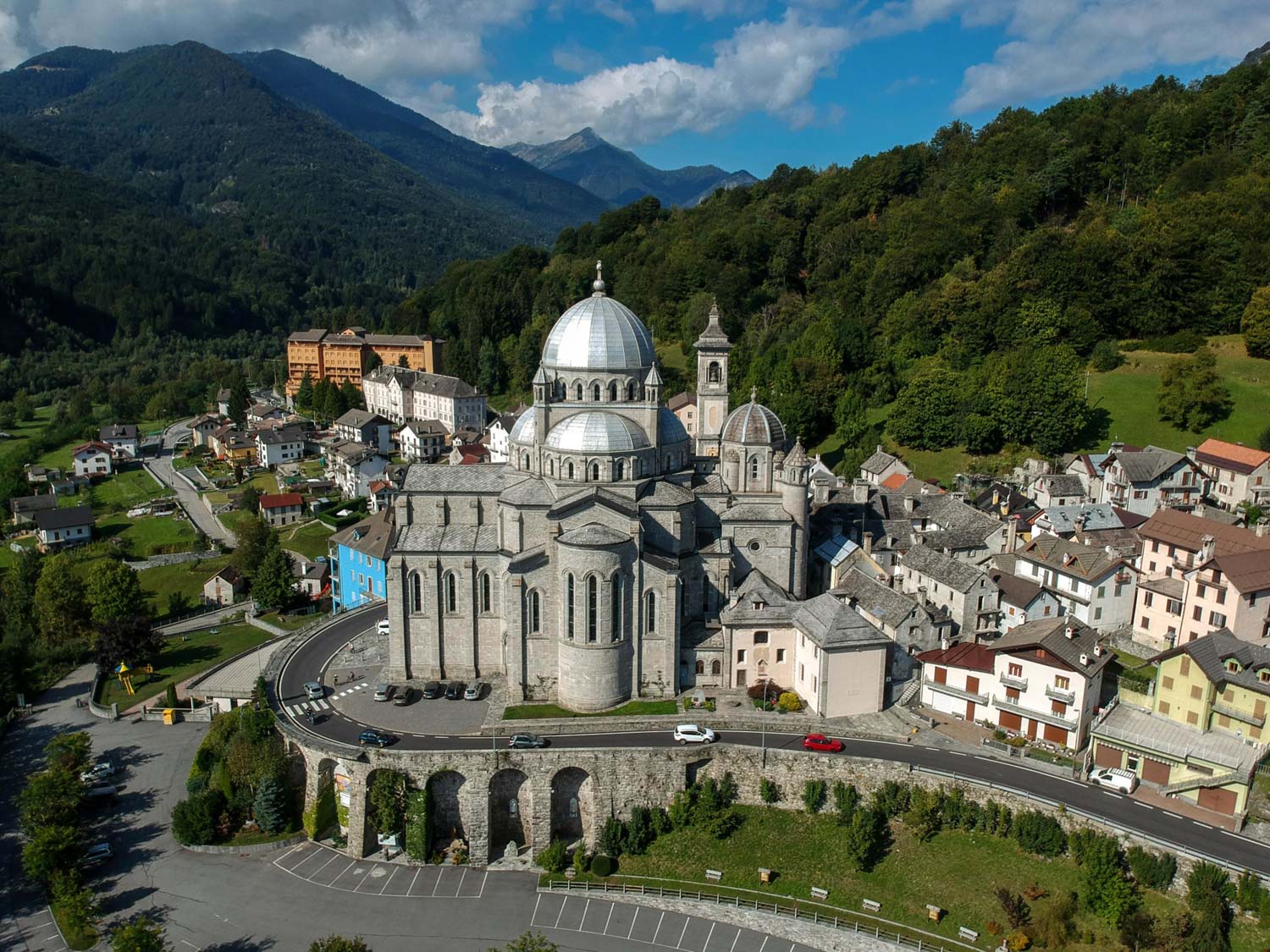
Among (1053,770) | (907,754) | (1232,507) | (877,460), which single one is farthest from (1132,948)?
(877,460)

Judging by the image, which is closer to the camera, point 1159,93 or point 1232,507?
point 1232,507

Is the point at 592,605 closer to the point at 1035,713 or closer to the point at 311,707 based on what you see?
the point at 311,707

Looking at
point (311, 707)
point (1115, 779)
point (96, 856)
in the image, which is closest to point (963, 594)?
point (1115, 779)

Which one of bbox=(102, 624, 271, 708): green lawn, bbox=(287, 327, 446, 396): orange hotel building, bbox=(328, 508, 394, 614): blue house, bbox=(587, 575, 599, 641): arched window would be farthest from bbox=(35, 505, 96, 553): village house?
bbox=(587, 575, 599, 641): arched window

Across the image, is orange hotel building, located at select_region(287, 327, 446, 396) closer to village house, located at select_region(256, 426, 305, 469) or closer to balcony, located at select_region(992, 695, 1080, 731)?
village house, located at select_region(256, 426, 305, 469)

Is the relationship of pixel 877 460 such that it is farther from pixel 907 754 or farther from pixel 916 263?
pixel 907 754

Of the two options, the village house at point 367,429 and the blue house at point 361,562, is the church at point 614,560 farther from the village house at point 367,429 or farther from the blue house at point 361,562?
the village house at point 367,429
